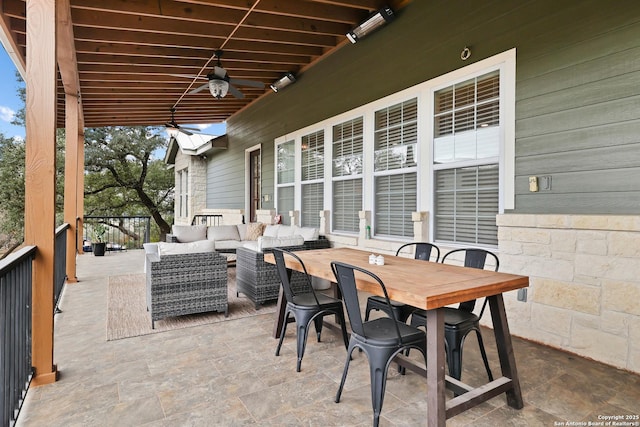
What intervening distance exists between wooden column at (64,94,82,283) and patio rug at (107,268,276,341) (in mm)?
1187

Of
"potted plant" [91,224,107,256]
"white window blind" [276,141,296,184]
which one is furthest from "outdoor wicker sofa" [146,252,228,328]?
"potted plant" [91,224,107,256]

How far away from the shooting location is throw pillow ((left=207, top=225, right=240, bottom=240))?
710cm

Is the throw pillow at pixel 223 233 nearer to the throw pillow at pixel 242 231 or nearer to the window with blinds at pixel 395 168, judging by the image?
the throw pillow at pixel 242 231

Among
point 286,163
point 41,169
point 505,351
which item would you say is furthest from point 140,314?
point 286,163

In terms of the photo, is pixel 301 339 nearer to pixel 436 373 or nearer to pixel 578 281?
pixel 436 373

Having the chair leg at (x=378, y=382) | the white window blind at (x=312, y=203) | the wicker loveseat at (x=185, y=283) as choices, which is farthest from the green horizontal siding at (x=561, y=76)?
the wicker loveseat at (x=185, y=283)

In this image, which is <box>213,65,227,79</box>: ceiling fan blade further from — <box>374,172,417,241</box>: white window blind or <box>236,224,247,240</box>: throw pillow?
<box>236,224,247,240</box>: throw pillow

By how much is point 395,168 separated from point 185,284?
2.94 meters

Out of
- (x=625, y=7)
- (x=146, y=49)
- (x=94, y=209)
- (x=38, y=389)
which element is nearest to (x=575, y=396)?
(x=625, y=7)

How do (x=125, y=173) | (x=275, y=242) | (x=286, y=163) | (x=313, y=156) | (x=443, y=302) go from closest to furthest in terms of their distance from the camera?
(x=443, y=302), (x=275, y=242), (x=313, y=156), (x=286, y=163), (x=125, y=173)

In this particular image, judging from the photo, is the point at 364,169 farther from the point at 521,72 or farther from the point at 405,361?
the point at 405,361

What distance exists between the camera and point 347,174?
5660 millimetres

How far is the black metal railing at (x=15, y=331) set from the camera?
72.6 inches

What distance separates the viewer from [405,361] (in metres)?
2.30
